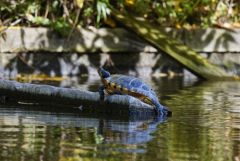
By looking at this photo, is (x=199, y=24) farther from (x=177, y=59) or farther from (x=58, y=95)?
(x=58, y=95)

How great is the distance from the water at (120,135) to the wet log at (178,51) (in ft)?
12.7

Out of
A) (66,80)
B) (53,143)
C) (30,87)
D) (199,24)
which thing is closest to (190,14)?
(199,24)

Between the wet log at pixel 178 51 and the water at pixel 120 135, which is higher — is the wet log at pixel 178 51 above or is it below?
above

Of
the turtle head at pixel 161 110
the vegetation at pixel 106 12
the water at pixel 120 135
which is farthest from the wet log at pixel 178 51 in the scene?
the turtle head at pixel 161 110

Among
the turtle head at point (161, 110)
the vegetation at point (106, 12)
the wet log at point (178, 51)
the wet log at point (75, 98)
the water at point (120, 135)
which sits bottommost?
the water at point (120, 135)

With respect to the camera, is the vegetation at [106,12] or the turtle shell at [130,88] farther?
the vegetation at [106,12]

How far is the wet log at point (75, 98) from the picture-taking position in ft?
21.9

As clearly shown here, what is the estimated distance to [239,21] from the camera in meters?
13.6

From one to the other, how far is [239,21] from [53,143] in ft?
29.5

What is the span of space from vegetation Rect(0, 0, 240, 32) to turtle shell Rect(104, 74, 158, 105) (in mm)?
4648

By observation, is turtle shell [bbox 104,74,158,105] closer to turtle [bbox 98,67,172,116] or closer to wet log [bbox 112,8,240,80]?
turtle [bbox 98,67,172,116]

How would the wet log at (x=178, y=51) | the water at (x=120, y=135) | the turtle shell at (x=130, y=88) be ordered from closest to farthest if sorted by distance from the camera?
1. the water at (x=120, y=135)
2. the turtle shell at (x=130, y=88)
3. the wet log at (x=178, y=51)

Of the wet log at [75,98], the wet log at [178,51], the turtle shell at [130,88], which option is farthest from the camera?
the wet log at [178,51]

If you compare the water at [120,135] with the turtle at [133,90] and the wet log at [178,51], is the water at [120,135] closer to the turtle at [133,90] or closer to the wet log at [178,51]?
the turtle at [133,90]
